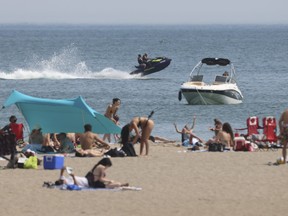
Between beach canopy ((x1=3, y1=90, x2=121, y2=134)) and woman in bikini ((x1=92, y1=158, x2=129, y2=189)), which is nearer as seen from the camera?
woman in bikini ((x1=92, y1=158, x2=129, y2=189))

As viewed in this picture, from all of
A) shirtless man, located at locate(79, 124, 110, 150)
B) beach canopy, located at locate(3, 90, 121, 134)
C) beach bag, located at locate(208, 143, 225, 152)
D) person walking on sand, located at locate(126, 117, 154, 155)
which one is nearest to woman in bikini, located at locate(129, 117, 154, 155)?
person walking on sand, located at locate(126, 117, 154, 155)

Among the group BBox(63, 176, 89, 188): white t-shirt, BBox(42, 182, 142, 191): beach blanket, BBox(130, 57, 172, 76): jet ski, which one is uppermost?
BBox(63, 176, 89, 188): white t-shirt

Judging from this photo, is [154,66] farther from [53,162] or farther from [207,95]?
[53,162]

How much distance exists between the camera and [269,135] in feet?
80.3

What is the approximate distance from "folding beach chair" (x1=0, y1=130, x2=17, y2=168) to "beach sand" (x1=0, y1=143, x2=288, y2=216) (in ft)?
1.18

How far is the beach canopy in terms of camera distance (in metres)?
24.1

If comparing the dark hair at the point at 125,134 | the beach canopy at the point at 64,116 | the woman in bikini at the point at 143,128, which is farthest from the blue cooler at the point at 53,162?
the beach canopy at the point at 64,116

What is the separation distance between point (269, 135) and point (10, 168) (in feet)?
21.6

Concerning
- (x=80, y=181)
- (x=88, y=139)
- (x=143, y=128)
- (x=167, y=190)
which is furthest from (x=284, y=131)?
(x=80, y=181)

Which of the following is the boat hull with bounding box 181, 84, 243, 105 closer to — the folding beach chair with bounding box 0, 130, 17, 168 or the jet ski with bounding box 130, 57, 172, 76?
the jet ski with bounding box 130, 57, 172, 76

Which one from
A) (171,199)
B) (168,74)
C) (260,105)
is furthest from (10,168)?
(168,74)

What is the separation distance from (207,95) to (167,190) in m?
21.2

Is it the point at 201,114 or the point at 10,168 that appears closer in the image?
the point at 10,168

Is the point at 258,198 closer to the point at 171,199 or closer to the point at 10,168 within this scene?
the point at 171,199
